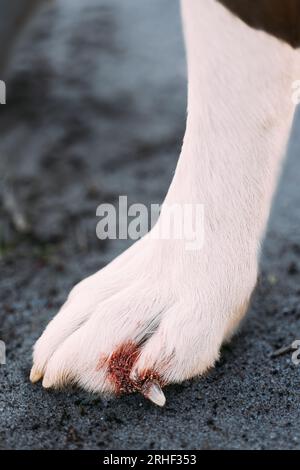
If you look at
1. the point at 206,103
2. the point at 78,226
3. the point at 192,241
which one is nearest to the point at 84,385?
the point at 192,241

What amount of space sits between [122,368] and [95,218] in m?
1.20

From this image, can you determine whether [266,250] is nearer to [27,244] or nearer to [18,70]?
[27,244]

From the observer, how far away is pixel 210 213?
1.35 metres

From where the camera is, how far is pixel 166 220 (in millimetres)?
1390

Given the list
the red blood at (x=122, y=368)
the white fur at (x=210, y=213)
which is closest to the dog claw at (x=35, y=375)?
the white fur at (x=210, y=213)

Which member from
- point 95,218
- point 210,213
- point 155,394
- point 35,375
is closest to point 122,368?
point 155,394

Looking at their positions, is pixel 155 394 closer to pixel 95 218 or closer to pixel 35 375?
pixel 35 375

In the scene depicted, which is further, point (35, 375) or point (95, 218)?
point (95, 218)

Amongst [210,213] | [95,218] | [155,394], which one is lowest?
[95,218]

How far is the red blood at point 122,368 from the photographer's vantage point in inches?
50.5

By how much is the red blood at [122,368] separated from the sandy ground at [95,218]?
0.13 feet

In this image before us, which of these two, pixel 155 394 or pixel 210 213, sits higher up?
pixel 210 213

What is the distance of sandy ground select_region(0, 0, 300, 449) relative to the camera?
1.26 meters

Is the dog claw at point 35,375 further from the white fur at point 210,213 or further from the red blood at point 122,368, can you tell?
the red blood at point 122,368
